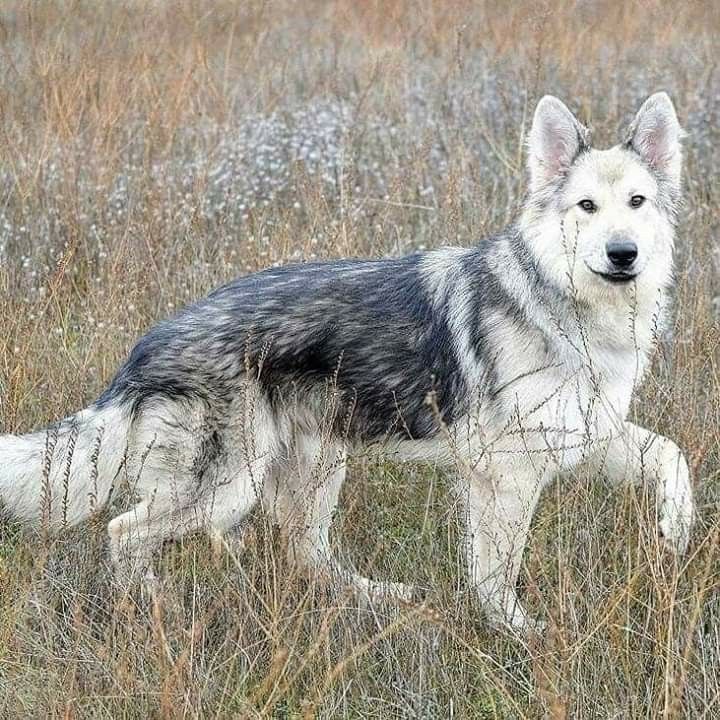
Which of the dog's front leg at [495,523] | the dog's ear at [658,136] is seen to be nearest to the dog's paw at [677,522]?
the dog's front leg at [495,523]

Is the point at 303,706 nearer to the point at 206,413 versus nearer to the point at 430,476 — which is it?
the point at 206,413

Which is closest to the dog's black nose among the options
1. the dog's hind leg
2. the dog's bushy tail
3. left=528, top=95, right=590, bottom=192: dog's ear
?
left=528, top=95, right=590, bottom=192: dog's ear

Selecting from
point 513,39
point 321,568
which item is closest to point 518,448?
point 321,568

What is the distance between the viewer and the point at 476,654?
280 centimetres

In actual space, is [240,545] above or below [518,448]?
below

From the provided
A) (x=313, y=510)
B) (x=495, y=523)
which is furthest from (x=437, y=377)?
(x=313, y=510)

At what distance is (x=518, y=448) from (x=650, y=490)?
511 millimetres

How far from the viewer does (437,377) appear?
356 cm

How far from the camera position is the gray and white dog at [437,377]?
3342 mm

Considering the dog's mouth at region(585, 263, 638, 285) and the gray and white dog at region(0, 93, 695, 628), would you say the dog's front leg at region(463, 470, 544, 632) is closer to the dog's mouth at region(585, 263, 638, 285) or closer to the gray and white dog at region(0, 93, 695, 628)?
the gray and white dog at region(0, 93, 695, 628)

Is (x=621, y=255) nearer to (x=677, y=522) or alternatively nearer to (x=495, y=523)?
(x=677, y=522)

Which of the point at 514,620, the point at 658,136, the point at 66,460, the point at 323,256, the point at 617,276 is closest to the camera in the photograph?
the point at 514,620

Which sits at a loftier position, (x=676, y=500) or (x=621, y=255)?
(x=621, y=255)

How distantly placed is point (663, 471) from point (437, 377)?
801 mm
